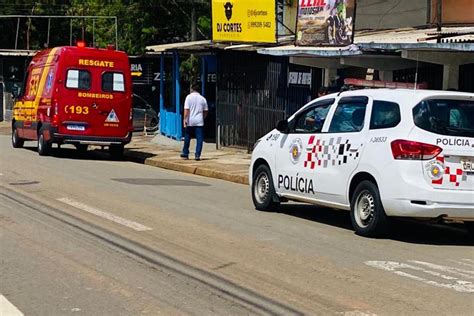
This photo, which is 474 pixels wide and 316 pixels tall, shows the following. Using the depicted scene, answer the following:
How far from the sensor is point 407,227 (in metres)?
10.6

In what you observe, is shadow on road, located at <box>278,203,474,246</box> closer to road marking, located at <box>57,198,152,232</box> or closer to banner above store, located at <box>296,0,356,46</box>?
road marking, located at <box>57,198,152,232</box>

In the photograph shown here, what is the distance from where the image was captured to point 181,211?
11094 mm

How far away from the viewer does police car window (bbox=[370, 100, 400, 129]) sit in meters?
9.02

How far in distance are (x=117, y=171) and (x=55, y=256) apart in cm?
913

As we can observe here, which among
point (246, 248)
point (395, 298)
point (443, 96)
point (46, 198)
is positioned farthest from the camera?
point (46, 198)

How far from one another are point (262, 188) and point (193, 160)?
7.66 metres

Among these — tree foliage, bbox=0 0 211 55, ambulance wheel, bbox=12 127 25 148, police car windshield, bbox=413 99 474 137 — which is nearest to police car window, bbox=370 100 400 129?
police car windshield, bbox=413 99 474 137

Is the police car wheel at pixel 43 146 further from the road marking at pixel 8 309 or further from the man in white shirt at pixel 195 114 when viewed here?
the road marking at pixel 8 309

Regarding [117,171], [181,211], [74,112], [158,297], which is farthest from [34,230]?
[74,112]

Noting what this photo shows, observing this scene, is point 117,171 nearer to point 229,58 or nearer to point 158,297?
point 229,58

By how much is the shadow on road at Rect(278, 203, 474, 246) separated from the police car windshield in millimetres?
1185

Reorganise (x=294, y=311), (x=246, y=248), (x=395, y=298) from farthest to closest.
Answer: (x=246, y=248)
(x=395, y=298)
(x=294, y=311)

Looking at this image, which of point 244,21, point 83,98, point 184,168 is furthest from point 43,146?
point 244,21

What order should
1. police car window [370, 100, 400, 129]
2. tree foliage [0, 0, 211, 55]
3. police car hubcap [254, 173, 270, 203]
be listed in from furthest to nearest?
tree foliage [0, 0, 211, 55]
police car hubcap [254, 173, 270, 203]
police car window [370, 100, 400, 129]
